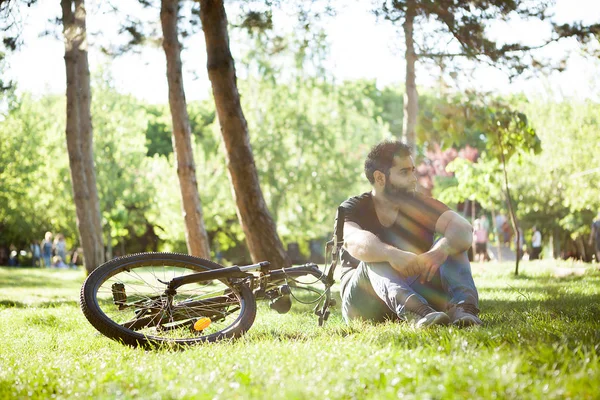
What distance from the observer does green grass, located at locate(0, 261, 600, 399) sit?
3203mm

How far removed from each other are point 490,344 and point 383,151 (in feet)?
7.48

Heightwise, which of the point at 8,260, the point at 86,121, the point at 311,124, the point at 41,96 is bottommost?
the point at 8,260

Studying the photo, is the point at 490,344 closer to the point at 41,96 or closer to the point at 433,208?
the point at 433,208

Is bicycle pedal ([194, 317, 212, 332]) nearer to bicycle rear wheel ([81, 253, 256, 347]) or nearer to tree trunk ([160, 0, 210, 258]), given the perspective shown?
bicycle rear wheel ([81, 253, 256, 347])

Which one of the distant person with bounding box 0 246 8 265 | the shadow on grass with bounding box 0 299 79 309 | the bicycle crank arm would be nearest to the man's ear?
the bicycle crank arm

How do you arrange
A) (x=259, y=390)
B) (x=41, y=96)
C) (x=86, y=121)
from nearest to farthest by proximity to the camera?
(x=259, y=390) → (x=86, y=121) → (x=41, y=96)

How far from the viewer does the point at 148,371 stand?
163 inches

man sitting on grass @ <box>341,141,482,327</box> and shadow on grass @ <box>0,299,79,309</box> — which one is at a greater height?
man sitting on grass @ <box>341,141,482,327</box>

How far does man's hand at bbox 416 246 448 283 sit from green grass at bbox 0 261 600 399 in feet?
1.50

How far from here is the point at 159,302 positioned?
5746 mm

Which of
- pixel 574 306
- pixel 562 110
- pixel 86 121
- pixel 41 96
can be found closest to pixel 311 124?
pixel 562 110

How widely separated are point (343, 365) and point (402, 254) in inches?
66.6

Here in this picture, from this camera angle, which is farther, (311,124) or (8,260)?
(8,260)

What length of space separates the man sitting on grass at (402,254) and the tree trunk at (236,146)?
4.06 meters
